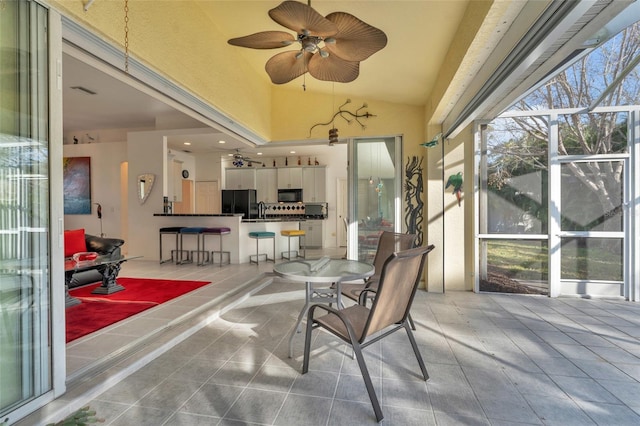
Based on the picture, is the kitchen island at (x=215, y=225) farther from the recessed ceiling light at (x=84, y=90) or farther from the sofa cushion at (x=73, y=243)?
the recessed ceiling light at (x=84, y=90)

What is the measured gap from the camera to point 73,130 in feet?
23.5

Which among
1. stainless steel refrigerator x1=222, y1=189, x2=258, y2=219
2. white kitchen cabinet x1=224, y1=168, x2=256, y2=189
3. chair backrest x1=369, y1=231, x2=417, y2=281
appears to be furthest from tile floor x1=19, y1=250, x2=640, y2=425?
white kitchen cabinet x1=224, y1=168, x2=256, y2=189

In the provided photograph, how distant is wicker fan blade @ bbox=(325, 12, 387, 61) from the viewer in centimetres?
190

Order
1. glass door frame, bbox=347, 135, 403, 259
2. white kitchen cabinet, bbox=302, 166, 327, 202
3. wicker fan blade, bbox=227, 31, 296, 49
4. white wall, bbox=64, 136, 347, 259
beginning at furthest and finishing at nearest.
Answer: white kitchen cabinet, bbox=302, 166, 327, 202 < white wall, bbox=64, 136, 347, 259 < glass door frame, bbox=347, 135, 403, 259 < wicker fan blade, bbox=227, 31, 296, 49

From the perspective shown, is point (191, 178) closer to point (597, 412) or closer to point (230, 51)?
point (230, 51)

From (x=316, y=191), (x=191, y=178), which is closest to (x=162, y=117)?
(x=191, y=178)

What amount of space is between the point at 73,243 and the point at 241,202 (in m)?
3.45

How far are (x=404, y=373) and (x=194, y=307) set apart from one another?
228cm

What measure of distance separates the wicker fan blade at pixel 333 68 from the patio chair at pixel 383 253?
5.47 feet

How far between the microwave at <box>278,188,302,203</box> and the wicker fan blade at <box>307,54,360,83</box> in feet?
19.4

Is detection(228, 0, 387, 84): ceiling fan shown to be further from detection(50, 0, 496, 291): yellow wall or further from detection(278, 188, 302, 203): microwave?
detection(278, 188, 302, 203): microwave

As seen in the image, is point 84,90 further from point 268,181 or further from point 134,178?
point 268,181

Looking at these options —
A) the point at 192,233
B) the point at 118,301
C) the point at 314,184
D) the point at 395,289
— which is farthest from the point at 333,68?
the point at 314,184

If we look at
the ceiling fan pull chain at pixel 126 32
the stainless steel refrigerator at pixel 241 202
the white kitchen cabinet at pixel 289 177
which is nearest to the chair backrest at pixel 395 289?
the ceiling fan pull chain at pixel 126 32
